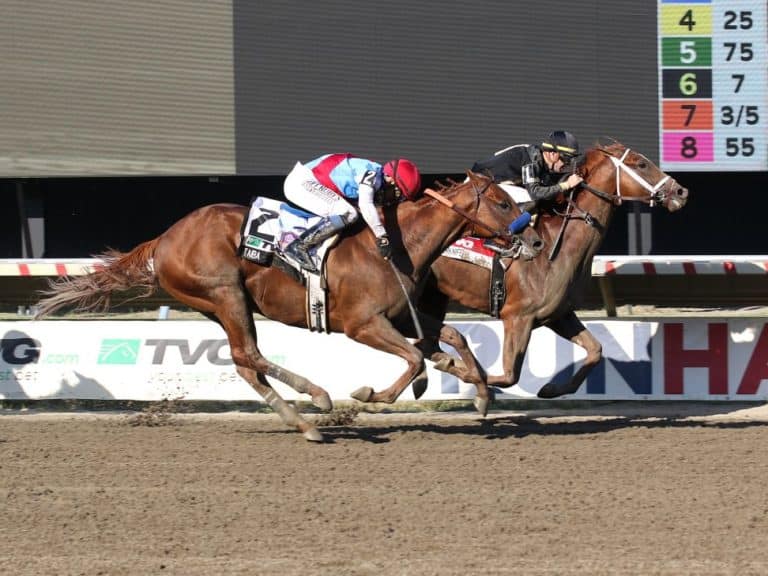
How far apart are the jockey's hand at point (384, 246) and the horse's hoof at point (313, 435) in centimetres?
127

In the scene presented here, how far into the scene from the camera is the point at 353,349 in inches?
392

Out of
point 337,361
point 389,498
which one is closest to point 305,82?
point 337,361

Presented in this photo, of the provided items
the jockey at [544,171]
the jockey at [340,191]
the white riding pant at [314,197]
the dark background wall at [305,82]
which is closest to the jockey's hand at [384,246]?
the jockey at [340,191]

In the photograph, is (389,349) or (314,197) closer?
(389,349)

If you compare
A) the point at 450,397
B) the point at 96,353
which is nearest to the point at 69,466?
the point at 96,353

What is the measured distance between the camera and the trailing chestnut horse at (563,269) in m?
8.32

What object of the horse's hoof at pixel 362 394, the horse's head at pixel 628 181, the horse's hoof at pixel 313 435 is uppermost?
the horse's head at pixel 628 181

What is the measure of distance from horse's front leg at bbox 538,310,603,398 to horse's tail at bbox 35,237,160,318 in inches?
118

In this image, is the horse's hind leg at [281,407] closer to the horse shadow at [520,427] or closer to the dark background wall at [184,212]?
the horse shadow at [520,427]

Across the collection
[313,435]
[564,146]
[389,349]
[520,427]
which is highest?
[564,146]

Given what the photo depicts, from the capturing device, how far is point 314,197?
7922mm

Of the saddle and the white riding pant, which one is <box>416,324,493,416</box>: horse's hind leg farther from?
the white riding pant

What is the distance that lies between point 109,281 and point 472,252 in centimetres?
269

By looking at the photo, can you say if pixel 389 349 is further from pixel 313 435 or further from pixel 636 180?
pixel 636 180
